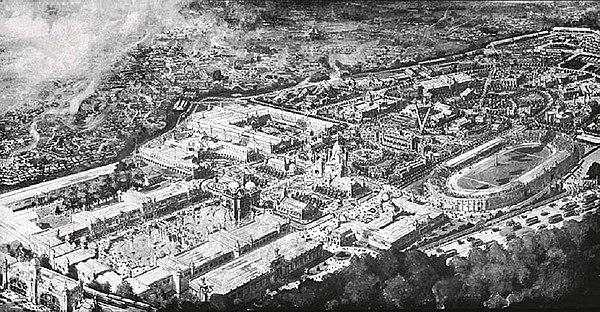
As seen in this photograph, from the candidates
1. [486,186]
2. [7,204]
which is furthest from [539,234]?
[7,204]

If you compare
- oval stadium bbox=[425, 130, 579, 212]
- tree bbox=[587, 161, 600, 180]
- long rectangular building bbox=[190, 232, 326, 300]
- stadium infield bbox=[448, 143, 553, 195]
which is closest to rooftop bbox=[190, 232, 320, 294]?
long rectangular building bbox=[190, 232, 326, 300]

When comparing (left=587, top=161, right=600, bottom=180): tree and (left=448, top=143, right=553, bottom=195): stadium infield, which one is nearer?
(left=448, top=143, right=553, bottom=195): stadium infield

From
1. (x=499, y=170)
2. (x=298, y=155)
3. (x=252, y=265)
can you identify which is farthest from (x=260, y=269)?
(x=499, y=170)

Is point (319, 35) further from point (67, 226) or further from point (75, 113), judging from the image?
point (67, 226)

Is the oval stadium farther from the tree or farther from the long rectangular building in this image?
the long rectangular building

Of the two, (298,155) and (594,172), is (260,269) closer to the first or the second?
(298,155)

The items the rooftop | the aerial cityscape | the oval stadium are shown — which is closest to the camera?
the rooftop

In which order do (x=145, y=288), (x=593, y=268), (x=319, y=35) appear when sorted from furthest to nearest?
(x=319, y=35) → (x=593, y=268) → (x=145, y=288)

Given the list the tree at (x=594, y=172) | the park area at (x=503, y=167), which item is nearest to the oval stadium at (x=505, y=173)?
the park area at (x=503, y=167)

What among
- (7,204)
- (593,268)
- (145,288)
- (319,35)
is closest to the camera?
(145,288)
